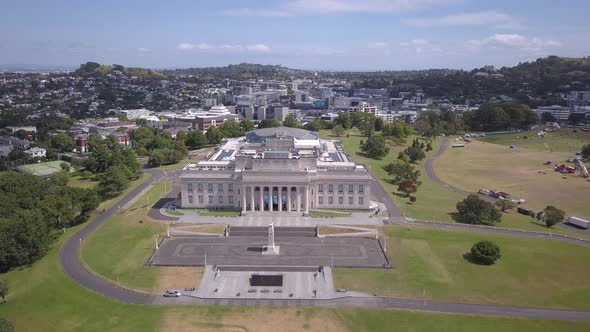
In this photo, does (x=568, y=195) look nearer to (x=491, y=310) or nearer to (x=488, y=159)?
(x=488, y=159)

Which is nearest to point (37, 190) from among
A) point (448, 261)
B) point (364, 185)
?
point (364, 185)

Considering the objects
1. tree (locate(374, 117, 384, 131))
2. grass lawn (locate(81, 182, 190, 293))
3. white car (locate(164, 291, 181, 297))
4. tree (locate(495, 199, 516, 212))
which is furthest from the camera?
tree (locate(374, 117, 384, 131))

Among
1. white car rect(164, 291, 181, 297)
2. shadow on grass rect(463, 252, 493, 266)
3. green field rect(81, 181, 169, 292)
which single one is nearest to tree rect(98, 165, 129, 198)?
green field rect(81, 181, 169, 292)

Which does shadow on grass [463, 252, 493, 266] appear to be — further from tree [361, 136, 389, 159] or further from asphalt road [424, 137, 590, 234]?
tree [361, 136, 389, 159]

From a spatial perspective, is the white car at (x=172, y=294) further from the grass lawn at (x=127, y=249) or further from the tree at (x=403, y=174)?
the tree at (x=403, y=174)

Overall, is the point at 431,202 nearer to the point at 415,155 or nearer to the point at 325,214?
the point at 325,214

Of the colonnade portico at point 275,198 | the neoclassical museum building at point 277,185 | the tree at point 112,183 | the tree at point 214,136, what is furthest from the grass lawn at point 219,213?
the tree at point 214,136

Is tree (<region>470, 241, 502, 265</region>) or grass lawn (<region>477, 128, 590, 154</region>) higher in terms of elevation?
grass lawn (<region>477, 128, 590, 154</region>)

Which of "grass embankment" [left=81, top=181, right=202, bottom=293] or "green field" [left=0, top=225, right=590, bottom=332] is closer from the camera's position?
"green field" [left=0, top=225, right=590, bottom=332]
